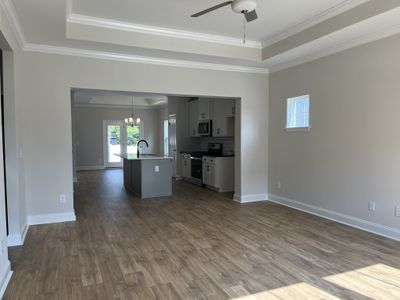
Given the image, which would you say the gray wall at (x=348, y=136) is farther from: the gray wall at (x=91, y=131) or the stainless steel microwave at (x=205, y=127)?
the gray wall at (x=91, y=131)

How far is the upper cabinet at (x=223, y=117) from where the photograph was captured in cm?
693

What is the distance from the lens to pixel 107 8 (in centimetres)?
365

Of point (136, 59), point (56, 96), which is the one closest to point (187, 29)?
point (136, 59)

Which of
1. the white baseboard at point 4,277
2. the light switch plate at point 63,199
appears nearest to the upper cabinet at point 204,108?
the light switch plate at point 63,199

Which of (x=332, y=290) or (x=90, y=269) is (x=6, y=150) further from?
(x=332, y=290)

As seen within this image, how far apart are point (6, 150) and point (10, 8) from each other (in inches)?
61.1

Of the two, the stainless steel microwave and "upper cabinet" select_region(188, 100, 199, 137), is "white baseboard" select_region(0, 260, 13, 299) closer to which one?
the stainless steel microwave

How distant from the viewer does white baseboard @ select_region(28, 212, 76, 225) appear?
14.1ft

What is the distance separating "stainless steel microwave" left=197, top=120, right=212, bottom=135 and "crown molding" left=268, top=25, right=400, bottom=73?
2.57m

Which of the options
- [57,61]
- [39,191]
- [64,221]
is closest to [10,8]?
[57,61]

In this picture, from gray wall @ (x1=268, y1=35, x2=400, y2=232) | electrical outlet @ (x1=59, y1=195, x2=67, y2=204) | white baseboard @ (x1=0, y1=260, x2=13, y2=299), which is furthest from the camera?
electrical outlet @ (x1=59, y1=195, x2=67, y2=204)

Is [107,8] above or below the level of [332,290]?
above

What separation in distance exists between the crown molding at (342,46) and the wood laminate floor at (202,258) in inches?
99.6

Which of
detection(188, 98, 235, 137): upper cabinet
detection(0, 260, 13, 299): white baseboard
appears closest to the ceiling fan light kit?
detection(0, 260, 13, 299): white baseboard
